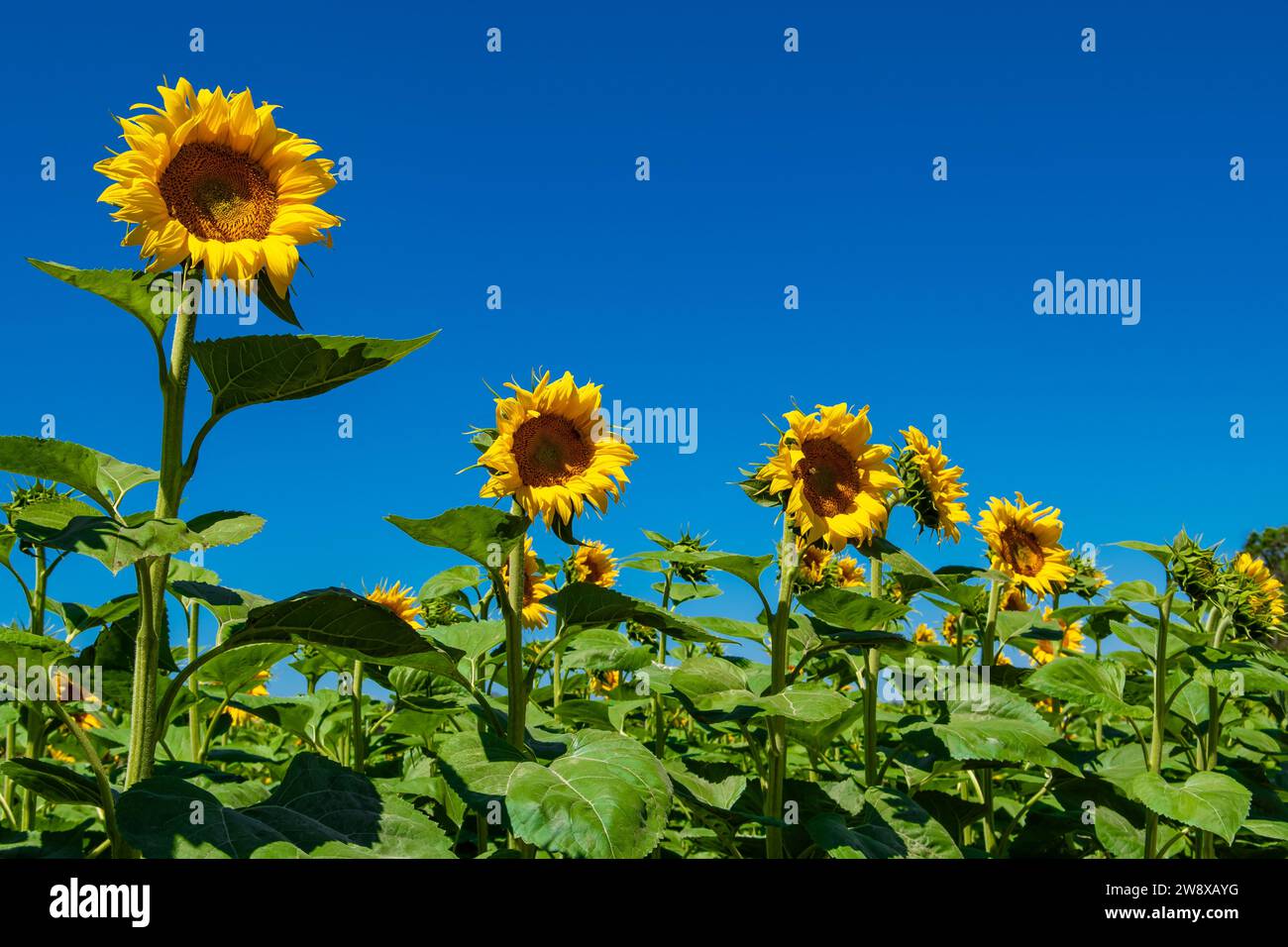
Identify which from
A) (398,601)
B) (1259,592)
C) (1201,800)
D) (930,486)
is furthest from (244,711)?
(1259,592)

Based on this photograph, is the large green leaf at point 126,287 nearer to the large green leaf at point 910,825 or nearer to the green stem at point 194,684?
the green stem at point 194,684

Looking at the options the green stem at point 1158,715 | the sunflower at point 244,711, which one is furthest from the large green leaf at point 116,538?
the green stem at point 1158,715

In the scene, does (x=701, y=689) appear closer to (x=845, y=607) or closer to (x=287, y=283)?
(x=845, y=607)

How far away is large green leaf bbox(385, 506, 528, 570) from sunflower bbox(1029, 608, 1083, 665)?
3.47 metres

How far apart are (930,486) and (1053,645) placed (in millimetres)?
3698

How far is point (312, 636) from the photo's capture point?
2.67 metres

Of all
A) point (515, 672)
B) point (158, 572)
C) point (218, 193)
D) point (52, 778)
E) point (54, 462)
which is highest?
point (218, 193)

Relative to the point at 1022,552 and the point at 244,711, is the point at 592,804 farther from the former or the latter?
the point at 244,711

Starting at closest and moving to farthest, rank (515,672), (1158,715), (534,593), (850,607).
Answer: (515,672) < (850,607) < (1158,715) < (534,593)

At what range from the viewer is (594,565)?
6094mm

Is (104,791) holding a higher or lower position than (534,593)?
lower
